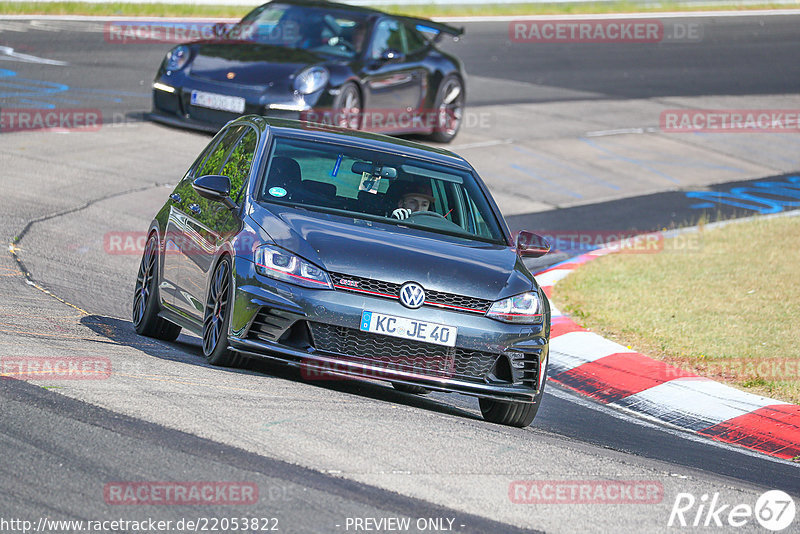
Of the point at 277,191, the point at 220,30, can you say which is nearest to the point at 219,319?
the point at 277,191

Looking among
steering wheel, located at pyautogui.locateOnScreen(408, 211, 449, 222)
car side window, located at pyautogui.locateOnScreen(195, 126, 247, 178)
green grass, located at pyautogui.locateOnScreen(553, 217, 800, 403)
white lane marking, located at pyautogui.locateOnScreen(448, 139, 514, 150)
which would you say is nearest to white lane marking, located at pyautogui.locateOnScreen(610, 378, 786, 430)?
green grass, located at pyautogui.locateOnScreen(553, 217, 800, 403)

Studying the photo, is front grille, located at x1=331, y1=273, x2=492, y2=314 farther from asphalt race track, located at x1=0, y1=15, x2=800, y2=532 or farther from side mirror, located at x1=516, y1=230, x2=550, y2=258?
side mirror, located at x1=516, y1=230, x2=550, y2=258

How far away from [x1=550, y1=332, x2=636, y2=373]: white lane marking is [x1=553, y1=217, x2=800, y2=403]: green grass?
0.20 meters

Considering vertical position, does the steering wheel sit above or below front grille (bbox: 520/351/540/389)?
above

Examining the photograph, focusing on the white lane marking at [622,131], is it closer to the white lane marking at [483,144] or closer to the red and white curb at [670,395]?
the white lane marking at [483,144]

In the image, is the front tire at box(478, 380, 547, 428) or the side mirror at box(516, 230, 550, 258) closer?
the front tire at box(478, 380, 547, 428)

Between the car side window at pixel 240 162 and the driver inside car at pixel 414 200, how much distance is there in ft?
3.13

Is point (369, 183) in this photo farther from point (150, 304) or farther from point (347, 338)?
point (150, 304)

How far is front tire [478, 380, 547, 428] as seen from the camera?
738cm

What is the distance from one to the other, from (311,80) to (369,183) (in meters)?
8.23

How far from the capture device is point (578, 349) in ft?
33.2

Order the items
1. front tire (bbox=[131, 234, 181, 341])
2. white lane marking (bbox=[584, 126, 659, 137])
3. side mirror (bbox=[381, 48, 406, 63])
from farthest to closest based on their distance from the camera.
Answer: white lane marking (bbox=[584, 126, 659, 137]), side mirror (bbox=[381, 48, 406, 63]), front tire (bbox=[131, 234, 181, 341])

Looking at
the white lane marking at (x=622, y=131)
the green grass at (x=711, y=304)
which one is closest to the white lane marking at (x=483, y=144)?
the white lane marking at (x=622, y=131)

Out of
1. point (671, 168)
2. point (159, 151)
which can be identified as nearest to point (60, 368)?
point (159, 151)
